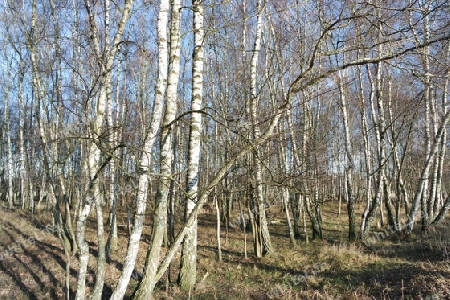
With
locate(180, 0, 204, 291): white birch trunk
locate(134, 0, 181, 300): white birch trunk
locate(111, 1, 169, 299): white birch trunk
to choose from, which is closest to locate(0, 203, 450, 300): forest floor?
locate(180, 0, 204, 291): white birch trunk

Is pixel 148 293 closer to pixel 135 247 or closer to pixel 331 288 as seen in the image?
pixel 135 247

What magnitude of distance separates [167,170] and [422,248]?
801 centimetres

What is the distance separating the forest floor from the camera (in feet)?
19.2

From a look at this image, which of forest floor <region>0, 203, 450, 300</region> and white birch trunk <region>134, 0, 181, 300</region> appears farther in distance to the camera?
forest floor <region>0, 203, 450, 300</region>

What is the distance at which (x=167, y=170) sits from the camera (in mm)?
4445

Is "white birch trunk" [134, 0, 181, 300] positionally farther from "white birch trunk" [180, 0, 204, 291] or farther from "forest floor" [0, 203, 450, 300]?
"forest floor" [0, 203, 450, 300]

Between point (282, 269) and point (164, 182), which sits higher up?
point (164, 182)

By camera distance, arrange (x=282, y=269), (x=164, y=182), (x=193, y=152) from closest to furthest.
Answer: (x=164, y=182)
(x=193, y=152)
(x=282, y=269)

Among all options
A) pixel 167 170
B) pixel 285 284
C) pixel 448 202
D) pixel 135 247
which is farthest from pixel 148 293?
pixel 448 202

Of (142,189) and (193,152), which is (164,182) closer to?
(142,189)

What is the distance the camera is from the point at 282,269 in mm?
7922

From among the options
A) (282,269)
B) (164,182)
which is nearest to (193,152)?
(164,182)

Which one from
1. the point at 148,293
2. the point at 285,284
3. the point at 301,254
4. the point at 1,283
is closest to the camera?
the point at 148,293

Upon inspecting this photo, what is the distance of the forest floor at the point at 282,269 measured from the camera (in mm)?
5855
